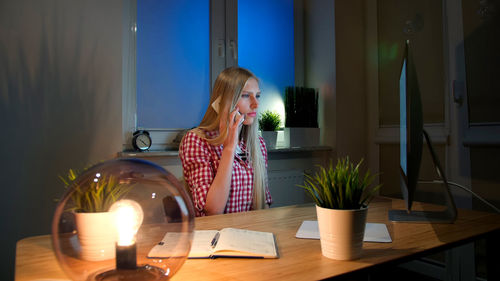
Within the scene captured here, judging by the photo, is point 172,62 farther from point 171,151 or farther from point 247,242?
point 247,242

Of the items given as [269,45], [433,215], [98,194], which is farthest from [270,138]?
[98,194]

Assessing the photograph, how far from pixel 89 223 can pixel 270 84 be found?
2.47 m

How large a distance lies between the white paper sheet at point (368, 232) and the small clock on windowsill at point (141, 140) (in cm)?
140

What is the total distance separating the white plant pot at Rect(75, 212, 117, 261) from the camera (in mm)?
513

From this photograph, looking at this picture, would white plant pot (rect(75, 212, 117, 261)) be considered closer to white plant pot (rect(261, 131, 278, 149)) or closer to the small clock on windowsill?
the small clock on windowsill

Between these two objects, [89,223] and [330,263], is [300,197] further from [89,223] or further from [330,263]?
[89,223]


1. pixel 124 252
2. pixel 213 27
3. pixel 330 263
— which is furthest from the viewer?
pixel 213 27

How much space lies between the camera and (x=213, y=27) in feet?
8.52

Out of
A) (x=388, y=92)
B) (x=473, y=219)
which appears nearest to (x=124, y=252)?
(x=473, y=219)

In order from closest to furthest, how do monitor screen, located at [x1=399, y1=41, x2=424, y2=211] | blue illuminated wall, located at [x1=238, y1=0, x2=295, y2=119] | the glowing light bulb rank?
1. the glowing light bulb
2. monitor screen, located at [x1=399, y1=41, x2=424, y2=211]
3. blue illuminated wall, located at [x1=238, y1=0, x2=295, y2=119]

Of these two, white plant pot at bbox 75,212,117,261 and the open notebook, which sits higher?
white plant pot at bbox 75,212,117,261

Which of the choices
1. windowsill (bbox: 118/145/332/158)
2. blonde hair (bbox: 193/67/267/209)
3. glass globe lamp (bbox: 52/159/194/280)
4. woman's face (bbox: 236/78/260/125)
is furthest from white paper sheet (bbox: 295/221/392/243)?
windowsill (bbox: 118/145/332/158)

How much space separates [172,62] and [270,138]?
89 cm

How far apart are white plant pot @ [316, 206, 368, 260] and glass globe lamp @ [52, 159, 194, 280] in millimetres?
Answer: 333
